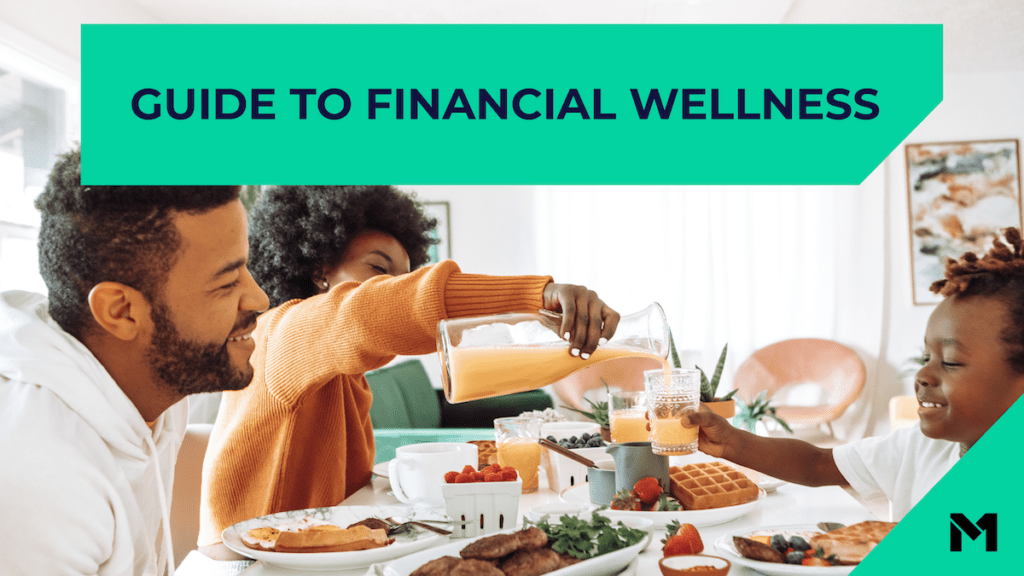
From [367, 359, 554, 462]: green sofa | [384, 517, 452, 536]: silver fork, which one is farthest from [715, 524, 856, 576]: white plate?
[367, 359, 554, 462]: green sofa

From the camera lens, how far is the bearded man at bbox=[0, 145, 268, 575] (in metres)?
0.82

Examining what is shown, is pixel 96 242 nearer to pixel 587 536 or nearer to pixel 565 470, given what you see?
pixel 587 536

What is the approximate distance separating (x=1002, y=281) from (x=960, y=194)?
4215mm

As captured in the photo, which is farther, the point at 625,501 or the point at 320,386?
the point at 320,386

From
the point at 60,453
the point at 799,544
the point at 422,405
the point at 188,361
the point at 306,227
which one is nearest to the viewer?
the point at 60,453

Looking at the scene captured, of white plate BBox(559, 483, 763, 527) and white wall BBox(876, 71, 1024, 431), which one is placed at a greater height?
white wall BBox(876, 71, 1024, 431)

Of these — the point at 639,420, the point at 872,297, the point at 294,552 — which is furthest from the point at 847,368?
the point at 294,552

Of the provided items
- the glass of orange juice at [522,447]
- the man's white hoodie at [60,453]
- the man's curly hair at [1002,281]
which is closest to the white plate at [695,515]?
the glass of orange juice at [522,447]

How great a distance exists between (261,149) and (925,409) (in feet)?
5.48

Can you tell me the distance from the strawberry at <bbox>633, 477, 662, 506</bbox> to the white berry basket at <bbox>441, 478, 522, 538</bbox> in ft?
0.62

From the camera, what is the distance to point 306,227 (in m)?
2.03

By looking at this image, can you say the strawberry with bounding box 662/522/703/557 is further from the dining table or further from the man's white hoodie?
the man's white hoodie

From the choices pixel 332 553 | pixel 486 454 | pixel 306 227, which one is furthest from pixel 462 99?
pixel 332 553

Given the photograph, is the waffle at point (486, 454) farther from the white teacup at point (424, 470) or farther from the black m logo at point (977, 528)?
the black m logo at point (977, 528)
